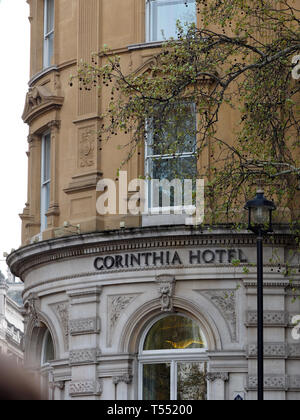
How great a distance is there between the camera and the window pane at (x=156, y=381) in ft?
65.3

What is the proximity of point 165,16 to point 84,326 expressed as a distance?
8.09m

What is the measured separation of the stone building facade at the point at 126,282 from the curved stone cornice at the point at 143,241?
1.1 inches

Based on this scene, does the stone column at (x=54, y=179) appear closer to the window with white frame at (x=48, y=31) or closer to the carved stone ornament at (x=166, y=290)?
the window with white frame at (x=48, y=31)

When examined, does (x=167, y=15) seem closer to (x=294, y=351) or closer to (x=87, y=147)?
(x=87, y=147)

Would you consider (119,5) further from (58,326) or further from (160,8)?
(58,326)

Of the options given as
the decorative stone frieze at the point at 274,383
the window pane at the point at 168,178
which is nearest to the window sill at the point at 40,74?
the window pane at the point at 168,178

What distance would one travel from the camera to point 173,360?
19.9 m

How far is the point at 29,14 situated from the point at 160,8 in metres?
5.44

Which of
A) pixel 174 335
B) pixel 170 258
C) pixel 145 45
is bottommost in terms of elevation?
pixel 174 335

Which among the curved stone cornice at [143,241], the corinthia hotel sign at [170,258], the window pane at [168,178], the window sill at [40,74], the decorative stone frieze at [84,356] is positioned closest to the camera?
the curved stone cornice at [143,241]

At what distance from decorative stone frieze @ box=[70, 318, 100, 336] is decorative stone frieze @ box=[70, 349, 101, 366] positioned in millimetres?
448

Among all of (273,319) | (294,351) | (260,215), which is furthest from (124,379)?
(260,215)

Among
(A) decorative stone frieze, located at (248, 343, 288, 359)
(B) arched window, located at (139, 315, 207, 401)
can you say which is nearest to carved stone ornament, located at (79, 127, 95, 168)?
(B) arched window, located at (139, 315, 207, 401)

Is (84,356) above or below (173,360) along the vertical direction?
above
